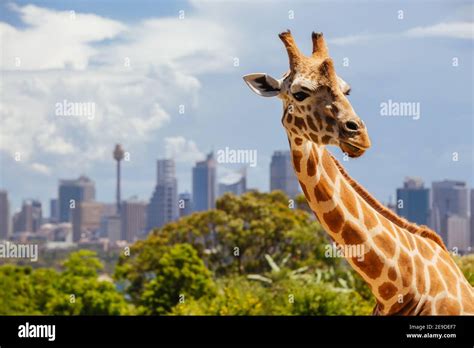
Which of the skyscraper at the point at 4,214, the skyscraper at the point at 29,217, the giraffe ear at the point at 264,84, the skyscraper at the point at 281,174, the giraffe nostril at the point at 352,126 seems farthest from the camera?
the skyscraper at the point at 29,217

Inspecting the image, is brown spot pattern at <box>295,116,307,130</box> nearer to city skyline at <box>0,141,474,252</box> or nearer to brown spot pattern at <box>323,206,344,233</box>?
brown spot pattern at <box>323,206,344,233</box>

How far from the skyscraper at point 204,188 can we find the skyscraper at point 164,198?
1.08 m

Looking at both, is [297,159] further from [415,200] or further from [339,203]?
[415,200]

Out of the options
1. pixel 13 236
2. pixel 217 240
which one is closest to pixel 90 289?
pixel 217 240

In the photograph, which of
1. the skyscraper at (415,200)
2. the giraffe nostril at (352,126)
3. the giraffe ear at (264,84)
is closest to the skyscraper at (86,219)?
the skyscraper at (415,200)

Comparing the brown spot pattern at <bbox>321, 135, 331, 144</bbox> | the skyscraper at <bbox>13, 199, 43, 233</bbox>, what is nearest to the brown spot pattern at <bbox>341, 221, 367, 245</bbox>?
the brown spot pattern at <bbox>321, 135, 331, 144</bbox>

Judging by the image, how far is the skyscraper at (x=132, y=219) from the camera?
52.3 m

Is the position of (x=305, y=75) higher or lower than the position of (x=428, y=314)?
higher

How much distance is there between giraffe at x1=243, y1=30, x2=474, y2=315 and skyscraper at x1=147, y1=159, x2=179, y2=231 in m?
39.5

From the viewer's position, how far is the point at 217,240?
129 ft

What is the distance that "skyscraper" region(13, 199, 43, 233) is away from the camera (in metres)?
50.8

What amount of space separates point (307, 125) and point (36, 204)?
150ft

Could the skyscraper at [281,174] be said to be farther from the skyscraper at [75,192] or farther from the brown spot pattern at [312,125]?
the brown spot pattern at [312,125]
